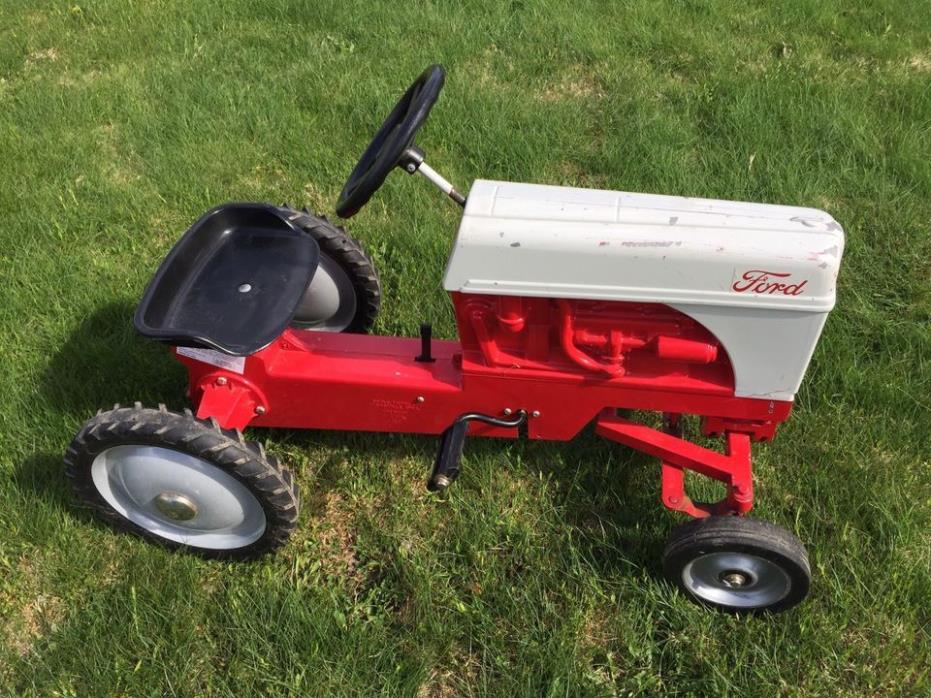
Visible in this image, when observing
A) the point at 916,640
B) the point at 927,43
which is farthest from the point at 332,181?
the point at 927,43

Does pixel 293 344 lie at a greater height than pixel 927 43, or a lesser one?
lesser

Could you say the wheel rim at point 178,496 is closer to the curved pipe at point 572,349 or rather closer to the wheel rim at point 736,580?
the curved pipe at point 572,349

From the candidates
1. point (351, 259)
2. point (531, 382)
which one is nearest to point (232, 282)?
point (351, 259)

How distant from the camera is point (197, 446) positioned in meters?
2.05

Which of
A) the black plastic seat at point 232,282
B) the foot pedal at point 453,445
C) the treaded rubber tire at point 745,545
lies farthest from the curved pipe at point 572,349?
the black plastic seat at point 232,282

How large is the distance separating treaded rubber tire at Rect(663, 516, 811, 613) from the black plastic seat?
1.24m

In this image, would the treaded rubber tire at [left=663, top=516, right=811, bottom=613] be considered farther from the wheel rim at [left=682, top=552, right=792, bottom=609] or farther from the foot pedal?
the foot pedal

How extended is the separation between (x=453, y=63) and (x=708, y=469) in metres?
3.07

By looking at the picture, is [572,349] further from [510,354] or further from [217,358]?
[217,358]

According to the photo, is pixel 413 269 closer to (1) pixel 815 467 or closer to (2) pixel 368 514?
(2) pixel 368 514

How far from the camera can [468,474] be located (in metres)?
2.57

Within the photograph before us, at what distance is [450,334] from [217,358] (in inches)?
39.0

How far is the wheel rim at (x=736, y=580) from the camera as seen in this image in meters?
2.08

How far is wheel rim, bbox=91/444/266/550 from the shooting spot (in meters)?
2.18
